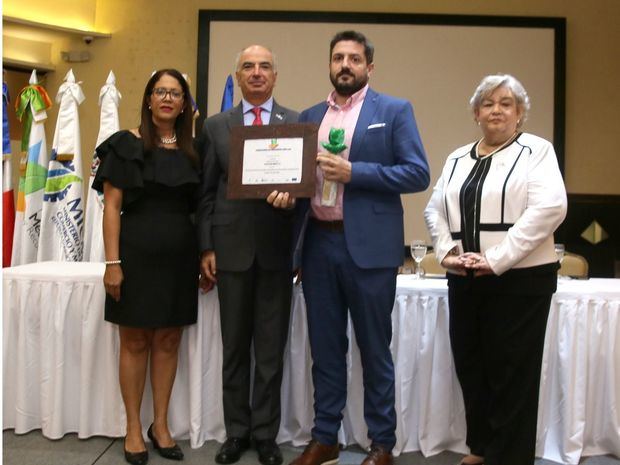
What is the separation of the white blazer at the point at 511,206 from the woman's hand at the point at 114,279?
1245 mm

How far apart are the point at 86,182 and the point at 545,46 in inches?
170

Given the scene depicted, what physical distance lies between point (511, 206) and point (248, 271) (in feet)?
3.30

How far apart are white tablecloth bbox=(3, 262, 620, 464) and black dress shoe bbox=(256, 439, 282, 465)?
0.21 metres

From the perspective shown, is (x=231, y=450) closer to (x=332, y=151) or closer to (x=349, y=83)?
(x=332, y=151)

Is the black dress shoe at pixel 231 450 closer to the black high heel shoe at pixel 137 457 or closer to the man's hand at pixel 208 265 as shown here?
the black high heel shoe at pixel 137 457

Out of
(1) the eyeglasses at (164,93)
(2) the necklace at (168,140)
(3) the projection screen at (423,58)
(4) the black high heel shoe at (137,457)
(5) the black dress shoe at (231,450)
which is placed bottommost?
(4) the black high heel shoe at (137,457)

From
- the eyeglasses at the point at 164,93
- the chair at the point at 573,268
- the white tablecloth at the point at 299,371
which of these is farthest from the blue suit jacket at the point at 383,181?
the chair at the point at 573,268

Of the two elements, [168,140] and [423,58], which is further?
[423,58]

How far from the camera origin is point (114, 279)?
2211mm

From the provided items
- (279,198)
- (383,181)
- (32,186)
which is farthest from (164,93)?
(32,186)

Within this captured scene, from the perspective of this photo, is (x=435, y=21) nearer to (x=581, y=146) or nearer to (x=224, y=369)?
(x=581, y=146)

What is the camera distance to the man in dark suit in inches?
87.1

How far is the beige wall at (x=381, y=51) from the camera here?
5.10 metres

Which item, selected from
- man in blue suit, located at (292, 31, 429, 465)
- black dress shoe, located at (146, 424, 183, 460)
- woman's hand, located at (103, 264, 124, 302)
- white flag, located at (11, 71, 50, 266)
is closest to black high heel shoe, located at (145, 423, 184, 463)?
black dress shoe, located at (146, 424, 183, 460)
